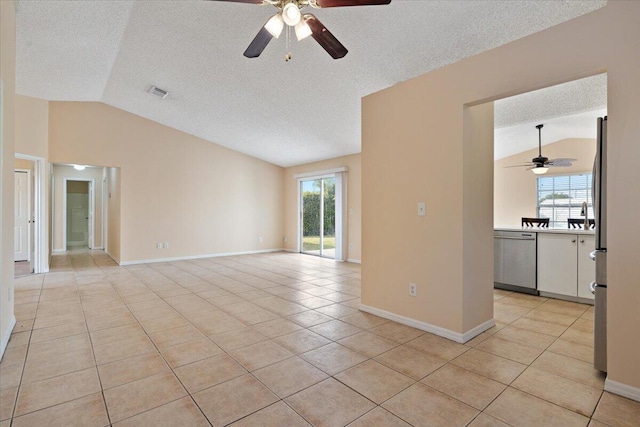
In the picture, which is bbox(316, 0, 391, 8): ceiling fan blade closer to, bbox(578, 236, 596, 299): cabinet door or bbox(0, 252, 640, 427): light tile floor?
bbox(0, 252, 640, 427): light tile floor

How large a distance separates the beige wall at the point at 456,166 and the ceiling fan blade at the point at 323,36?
0.87 meters

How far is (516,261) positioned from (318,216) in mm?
4820

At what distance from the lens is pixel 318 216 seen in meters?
8.21

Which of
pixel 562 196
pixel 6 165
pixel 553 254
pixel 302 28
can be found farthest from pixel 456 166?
pixel 562 196

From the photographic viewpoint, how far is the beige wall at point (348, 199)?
706 cm

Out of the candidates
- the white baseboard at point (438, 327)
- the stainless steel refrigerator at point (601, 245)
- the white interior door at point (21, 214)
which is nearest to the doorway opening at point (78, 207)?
the white interior door at point (21, 214)

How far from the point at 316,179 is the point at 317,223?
1.17m

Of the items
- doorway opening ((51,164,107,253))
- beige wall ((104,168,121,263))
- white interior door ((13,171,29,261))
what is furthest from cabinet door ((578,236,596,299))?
doorway opening ((51,164,107,253))

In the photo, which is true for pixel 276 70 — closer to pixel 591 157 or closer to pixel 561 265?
pixel 561 265

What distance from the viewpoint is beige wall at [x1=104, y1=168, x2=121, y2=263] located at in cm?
670

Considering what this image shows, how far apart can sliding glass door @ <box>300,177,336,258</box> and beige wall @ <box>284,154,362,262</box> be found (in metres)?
0.27

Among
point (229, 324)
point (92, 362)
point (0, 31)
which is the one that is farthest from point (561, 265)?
point (0, 31)

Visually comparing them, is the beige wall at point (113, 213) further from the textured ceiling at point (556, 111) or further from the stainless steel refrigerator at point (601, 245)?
the stainless steel refrigerator at point (601, 245)

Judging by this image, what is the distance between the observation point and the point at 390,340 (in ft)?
8.95
